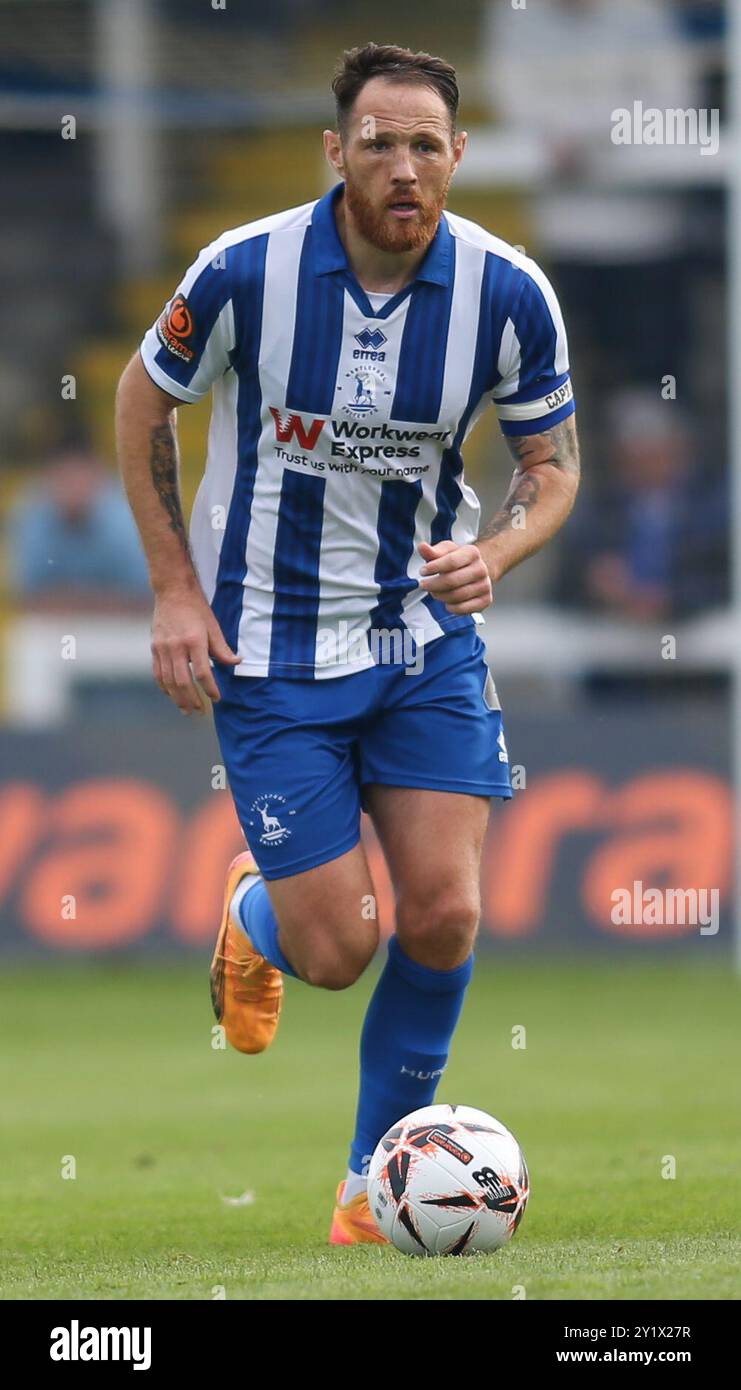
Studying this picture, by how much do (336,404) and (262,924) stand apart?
128 centimetres

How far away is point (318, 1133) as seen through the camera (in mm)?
6949

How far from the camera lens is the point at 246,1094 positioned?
7824mm

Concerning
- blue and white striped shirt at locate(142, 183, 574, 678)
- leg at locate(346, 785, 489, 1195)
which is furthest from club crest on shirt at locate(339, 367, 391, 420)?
leg at locate(346, 785, 489, 1195)

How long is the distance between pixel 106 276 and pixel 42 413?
4.40 ft

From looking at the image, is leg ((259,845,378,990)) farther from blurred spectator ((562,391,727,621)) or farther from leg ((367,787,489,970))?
blurred spectator ((562,391,727,621))

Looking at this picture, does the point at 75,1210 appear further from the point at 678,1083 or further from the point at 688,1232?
the point at 678,1083

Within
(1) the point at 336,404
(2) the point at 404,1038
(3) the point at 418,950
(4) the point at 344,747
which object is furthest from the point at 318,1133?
(1) the point at 336,404

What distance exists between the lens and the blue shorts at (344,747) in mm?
5082

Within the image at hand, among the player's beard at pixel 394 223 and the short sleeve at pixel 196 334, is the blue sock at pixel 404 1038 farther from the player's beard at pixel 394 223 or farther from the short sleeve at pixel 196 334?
the player's beard at pixel 394 223

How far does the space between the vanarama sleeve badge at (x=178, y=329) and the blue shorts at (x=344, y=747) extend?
750mm

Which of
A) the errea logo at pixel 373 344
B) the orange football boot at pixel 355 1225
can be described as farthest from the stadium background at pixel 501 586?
the errea logo at pixel 373 344

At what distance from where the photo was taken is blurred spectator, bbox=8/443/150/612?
40.5 ft

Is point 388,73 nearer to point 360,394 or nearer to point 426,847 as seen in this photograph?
point 360,394
